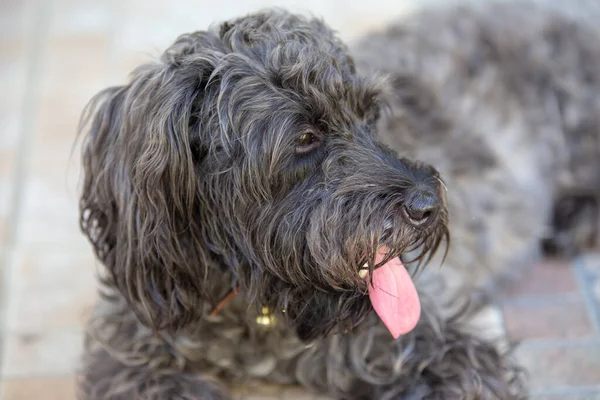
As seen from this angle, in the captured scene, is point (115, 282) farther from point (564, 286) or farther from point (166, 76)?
point (564, 286)

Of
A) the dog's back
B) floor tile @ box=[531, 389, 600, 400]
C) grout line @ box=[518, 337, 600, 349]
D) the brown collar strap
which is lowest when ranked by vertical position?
floor tile @ box=[531, 389, 600, 400]

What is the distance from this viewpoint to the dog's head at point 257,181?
232 cm

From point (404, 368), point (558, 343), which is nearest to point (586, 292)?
point (558, 343)

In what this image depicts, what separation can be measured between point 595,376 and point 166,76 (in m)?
1.81

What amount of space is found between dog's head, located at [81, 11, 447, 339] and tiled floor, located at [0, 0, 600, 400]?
2.14 feet

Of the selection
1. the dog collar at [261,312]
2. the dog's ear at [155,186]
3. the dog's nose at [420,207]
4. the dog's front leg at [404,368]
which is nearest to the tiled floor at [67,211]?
the dog's front leg at [404,368]

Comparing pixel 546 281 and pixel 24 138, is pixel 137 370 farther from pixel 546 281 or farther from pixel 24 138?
pixel 24 138

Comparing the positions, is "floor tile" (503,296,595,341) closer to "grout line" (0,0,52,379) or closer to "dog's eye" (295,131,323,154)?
"dog's eye" (295,131,323,154)

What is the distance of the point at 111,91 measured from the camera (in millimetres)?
2648

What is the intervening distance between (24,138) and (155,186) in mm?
2429

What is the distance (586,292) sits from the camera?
3.53 meters

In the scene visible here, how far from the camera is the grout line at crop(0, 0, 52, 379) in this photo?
11.9 ft

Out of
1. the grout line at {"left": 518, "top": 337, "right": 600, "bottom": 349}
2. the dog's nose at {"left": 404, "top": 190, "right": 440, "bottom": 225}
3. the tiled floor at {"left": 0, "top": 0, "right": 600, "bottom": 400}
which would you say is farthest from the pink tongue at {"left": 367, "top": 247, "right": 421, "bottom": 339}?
the grout line at {"left": 518, "top": 337, "right": 600, "bottom": 349}

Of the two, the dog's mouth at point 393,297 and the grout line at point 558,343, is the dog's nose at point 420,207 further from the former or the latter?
the grout line at point 558,343
